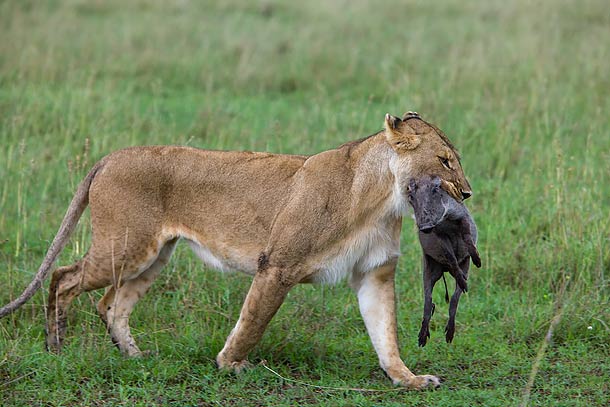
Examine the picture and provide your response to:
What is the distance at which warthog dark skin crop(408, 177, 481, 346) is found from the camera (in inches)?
163

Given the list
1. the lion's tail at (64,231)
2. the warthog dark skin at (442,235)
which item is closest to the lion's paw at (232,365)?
the warthog dark skin at (442,235)

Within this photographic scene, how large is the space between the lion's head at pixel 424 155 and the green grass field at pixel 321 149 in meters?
0.79

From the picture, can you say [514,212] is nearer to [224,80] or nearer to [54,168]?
[54,168]

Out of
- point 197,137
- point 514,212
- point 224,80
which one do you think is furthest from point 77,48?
point 514,212

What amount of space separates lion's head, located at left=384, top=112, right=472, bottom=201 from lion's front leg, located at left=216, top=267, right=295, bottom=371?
705 mm

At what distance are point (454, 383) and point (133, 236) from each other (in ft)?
5.37

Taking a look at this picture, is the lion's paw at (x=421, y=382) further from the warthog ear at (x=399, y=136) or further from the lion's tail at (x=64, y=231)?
the lion's tail at (x=64, y=231)

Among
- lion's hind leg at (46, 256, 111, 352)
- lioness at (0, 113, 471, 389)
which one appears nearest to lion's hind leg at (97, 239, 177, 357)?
lioness at (0, 113, 471, 389)

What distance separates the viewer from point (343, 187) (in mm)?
4492

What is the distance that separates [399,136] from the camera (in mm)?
4387

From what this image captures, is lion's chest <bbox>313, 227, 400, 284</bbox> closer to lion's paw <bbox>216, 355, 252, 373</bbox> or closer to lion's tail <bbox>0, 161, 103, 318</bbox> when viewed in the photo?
lion's paw <bbox>216, 355, 252, 373</bbox>

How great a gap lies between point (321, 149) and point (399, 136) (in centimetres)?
315

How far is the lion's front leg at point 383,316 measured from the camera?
454 cm

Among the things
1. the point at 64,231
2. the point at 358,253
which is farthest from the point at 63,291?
the point at 358,253
